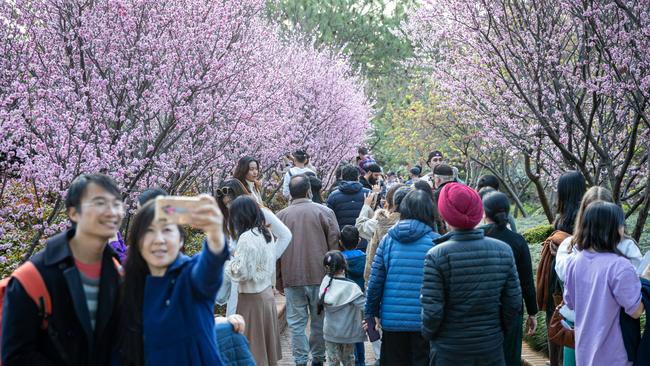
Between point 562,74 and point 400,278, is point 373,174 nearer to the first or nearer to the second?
point 562,74

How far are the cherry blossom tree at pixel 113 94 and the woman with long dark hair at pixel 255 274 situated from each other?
4.28ft

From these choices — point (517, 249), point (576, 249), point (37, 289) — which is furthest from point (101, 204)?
point (517, 249)

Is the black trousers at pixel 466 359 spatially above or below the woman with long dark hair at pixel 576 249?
below

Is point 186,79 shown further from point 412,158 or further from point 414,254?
point 412,158

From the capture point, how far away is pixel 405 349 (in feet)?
21.3

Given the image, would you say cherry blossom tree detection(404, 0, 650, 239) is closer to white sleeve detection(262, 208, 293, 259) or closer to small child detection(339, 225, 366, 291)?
small child detection(339, 225, 366, 291)

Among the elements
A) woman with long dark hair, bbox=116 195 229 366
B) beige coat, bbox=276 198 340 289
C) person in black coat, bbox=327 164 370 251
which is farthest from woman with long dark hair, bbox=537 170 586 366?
woman with long dark hair, bbox=116 195 229 366

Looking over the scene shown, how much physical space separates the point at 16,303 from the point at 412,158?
27.0 metres

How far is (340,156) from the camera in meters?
22.2

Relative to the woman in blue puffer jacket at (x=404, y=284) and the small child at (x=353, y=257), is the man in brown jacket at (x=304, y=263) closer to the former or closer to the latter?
the small child at (x=353, y=257)

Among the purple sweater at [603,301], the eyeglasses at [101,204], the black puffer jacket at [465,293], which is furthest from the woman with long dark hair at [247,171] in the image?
the eyeglasses at [101,204]

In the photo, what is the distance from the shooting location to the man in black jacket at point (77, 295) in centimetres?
353

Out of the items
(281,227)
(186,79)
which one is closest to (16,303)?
(281,227)

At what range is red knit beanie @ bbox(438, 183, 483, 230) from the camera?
17.9 feet
